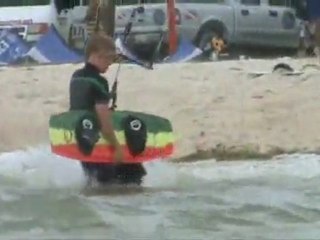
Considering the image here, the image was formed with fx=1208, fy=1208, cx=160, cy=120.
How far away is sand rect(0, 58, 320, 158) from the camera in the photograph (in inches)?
545

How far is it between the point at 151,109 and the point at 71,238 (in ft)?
22.5

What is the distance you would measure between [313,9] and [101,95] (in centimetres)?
1775

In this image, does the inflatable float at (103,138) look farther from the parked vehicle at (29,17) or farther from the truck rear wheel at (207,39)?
the truck rear wheel at (207,39)

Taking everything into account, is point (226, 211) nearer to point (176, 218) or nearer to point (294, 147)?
point (176, 218)

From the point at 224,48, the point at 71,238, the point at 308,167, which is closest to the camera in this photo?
the point at 71,238

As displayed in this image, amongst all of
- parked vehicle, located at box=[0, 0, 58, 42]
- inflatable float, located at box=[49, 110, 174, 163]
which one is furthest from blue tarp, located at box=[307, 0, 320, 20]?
inflatable float, located at box=[49, 110, 174, 163]

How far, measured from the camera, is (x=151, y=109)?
49.0 feet

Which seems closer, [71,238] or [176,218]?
[71,238]

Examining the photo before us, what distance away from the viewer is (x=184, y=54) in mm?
21625

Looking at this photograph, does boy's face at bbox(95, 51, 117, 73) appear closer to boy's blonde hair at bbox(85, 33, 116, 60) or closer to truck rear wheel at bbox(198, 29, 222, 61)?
boy's blonde hair at bbox(85, 33, 116, 60)

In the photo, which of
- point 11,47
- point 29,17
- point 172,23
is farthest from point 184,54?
point 29,17

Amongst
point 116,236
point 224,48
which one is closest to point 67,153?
point 116,236

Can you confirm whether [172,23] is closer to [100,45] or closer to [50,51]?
[50,51]

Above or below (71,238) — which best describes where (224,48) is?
below
